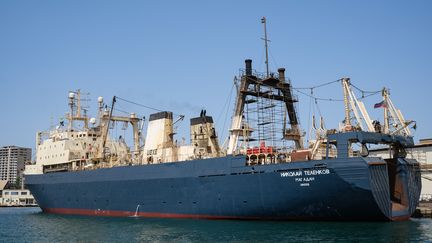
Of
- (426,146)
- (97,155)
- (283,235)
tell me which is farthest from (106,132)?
(426,146)

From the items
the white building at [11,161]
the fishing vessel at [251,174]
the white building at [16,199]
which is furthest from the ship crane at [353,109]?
the white building at [11,161]

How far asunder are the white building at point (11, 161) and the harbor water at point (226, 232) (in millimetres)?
143554

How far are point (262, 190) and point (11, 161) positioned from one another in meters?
161

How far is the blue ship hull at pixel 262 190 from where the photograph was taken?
2350 centimetres

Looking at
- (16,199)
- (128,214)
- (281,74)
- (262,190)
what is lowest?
(16,199)

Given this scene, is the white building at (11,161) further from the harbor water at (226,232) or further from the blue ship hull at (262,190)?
the harbor water at (226,232)

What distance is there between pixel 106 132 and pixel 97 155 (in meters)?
2.18

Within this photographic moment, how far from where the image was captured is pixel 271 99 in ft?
101

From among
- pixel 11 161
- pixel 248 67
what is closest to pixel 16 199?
pixel 248 67

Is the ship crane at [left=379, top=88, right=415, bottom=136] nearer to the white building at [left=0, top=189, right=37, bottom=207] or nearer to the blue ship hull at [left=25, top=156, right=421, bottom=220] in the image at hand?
the blue ship hull at [left=25, top=156, right=421, bottom=220]

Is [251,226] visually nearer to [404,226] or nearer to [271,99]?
[404,226]

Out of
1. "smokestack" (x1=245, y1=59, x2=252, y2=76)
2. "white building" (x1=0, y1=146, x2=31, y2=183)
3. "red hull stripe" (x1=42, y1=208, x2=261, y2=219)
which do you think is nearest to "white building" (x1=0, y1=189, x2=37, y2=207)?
A: "red hull stripe" (x1=42, y1=208, x2=261, y2=219)

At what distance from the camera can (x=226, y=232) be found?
2238 centimetres

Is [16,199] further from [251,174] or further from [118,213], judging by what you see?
[251,174]
